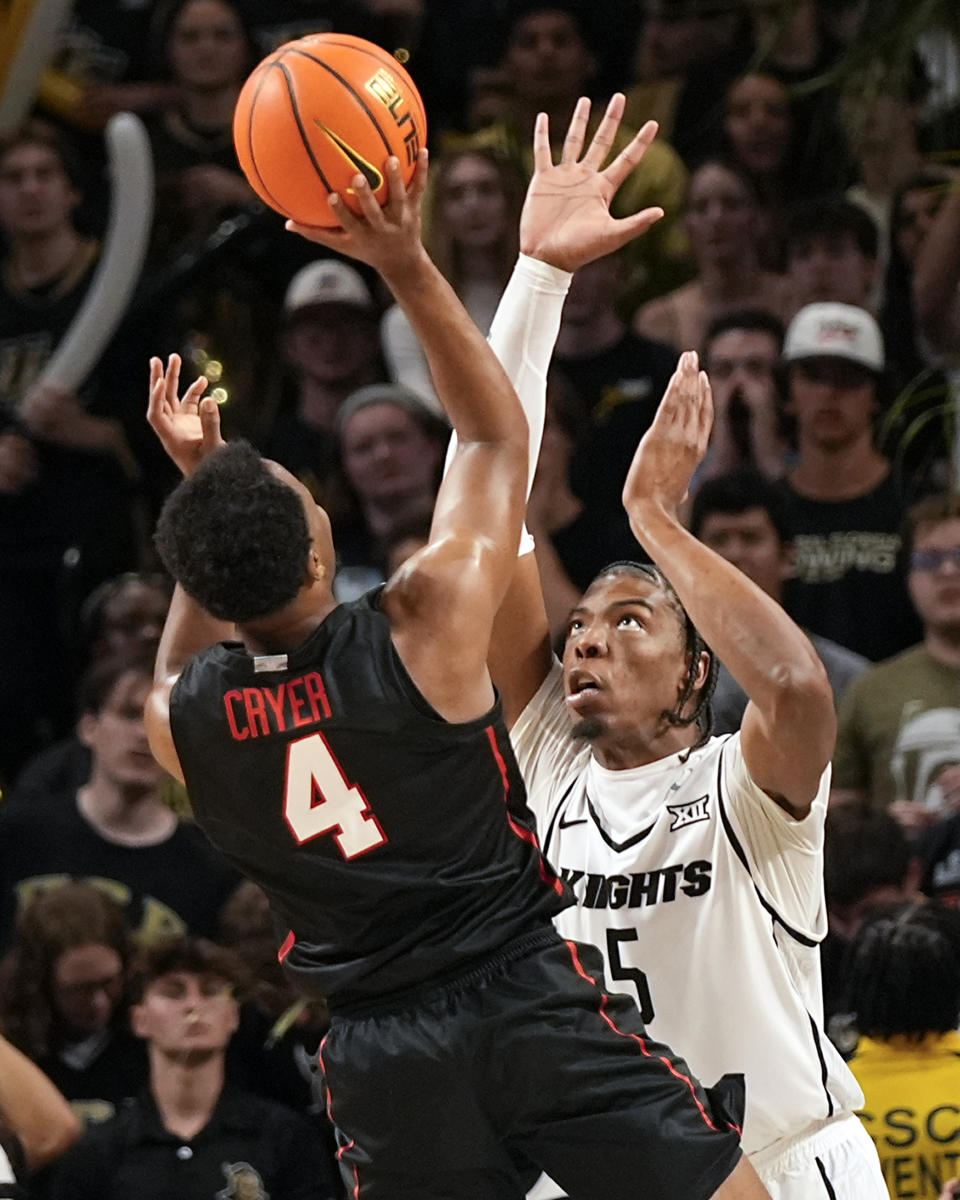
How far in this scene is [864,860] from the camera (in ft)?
18.1

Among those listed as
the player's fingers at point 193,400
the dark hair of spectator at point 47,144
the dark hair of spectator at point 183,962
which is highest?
the dark hair of spectator at point 47,144

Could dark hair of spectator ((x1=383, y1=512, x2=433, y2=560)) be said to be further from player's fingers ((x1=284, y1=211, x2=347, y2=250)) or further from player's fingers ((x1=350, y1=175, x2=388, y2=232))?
player's fingers ((x1=350, y1=175, x2=388, y2=232))

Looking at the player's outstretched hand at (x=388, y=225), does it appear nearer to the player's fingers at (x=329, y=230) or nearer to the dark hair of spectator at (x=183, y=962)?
the player's fingers at (x=329, y=230)

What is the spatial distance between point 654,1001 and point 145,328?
473cm

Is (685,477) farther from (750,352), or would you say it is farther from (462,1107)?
(750,352)

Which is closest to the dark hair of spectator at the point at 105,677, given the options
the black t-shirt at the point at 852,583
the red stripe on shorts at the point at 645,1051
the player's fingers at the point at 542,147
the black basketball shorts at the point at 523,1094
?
the black t-shirt at the point at 852,583

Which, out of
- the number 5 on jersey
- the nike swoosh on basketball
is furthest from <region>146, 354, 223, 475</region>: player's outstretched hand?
the number 5 on jersey

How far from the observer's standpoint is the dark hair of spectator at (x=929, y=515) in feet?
20.8

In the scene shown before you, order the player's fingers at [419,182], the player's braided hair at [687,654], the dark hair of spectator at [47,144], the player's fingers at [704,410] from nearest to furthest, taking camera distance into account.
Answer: the player's fingers at [419,182]
the player's fingers at [704,410]
the player's braided hair at [687,654]
the dark hair of spectator at [47,144]

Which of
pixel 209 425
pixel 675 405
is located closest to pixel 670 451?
pixel 675 405

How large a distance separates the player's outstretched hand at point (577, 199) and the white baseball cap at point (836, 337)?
287cm

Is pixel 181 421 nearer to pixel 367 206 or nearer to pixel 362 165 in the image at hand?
pixel 362 165

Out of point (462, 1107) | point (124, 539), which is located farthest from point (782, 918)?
point (124, 539)

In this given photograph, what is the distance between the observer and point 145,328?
26.2 feet
